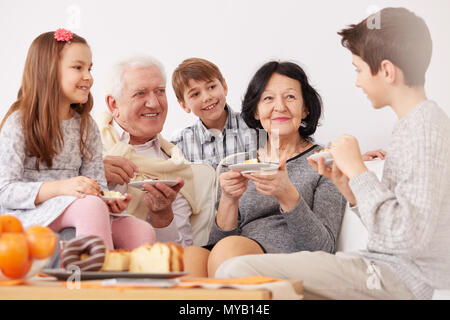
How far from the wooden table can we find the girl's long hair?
0.91 meters

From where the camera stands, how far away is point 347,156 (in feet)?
4.57

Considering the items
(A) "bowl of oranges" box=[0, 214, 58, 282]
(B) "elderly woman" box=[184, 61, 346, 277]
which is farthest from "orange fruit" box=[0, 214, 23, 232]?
(B) "elderly woman" box=[184, 61, 346, 277]

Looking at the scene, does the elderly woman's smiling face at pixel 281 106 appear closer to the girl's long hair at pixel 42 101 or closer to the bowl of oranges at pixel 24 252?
the girl's long hair at pixel 42 101

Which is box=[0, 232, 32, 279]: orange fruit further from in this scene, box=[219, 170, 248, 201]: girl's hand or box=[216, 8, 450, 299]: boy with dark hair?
box=[219, 170, 248, 201]: girl's hand

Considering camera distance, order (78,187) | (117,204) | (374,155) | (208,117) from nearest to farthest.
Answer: (78,187) < (117,204) < (374,155) < (208,117)

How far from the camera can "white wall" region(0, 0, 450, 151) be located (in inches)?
96.2

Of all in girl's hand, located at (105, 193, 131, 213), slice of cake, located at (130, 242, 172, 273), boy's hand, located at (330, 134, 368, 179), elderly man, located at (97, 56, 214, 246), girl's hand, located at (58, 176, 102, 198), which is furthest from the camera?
elderly man, located at (97, 56, 214, 246)

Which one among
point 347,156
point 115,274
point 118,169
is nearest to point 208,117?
point 118,169

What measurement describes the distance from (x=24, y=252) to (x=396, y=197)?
32.0 inches

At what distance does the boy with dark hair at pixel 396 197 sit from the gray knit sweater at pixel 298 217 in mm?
373

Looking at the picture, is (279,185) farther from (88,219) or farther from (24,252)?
(24,252)

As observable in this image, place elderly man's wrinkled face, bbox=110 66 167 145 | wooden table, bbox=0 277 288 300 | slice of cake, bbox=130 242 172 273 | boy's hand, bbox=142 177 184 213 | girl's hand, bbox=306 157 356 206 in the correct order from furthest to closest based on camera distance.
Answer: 1. elderly man's wrinkled face, bbox=110 66 167 145
2. boy's hand, bbox=142 177 184 213
3. girl's hand, bbox=306 157 356 206
4. slice of cake, bbox=130 242 172 273
5. wooden table, bbox=0 277 288 300

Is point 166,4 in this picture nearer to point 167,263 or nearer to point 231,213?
point 231,213
